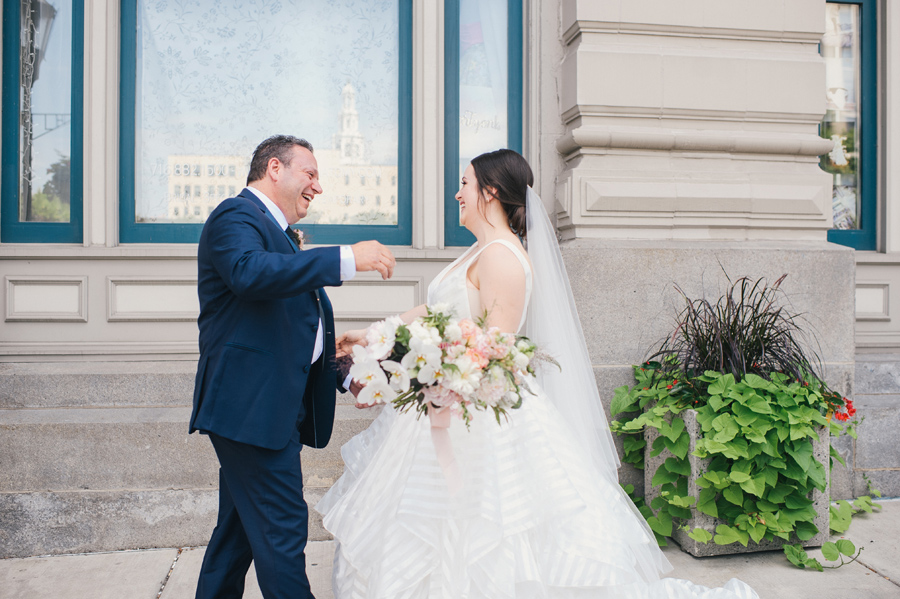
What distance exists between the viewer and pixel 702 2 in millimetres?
4824

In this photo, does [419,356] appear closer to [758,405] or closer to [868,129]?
[758,405]

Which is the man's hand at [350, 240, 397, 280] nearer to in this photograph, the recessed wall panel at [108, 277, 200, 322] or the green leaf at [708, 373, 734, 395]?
the green leaf at [708, 373, 734, 395]

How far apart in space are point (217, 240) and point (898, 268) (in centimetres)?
591

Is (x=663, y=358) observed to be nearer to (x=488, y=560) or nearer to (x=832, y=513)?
(x=832, y=513)

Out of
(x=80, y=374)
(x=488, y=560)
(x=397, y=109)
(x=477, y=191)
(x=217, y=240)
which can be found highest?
(x=397, y=109)

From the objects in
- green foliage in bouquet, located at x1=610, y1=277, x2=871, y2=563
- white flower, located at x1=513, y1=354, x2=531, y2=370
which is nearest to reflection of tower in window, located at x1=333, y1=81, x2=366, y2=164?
green foliage in bouquet, located at x1=610, y1=277, x2=871, y2=563

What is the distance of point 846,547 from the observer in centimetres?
379

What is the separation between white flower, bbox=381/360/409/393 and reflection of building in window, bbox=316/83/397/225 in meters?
3.42

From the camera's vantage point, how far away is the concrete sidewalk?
3.52m

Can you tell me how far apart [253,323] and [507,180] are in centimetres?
142

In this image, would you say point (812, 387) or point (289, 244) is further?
point (812, 387)

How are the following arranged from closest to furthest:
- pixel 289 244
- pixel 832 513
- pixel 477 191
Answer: pixel 289 244 → pixel 477 191 → pixel 832 513

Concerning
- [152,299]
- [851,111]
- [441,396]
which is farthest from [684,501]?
[851,111]

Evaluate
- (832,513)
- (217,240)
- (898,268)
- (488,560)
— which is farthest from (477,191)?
(898,268)
